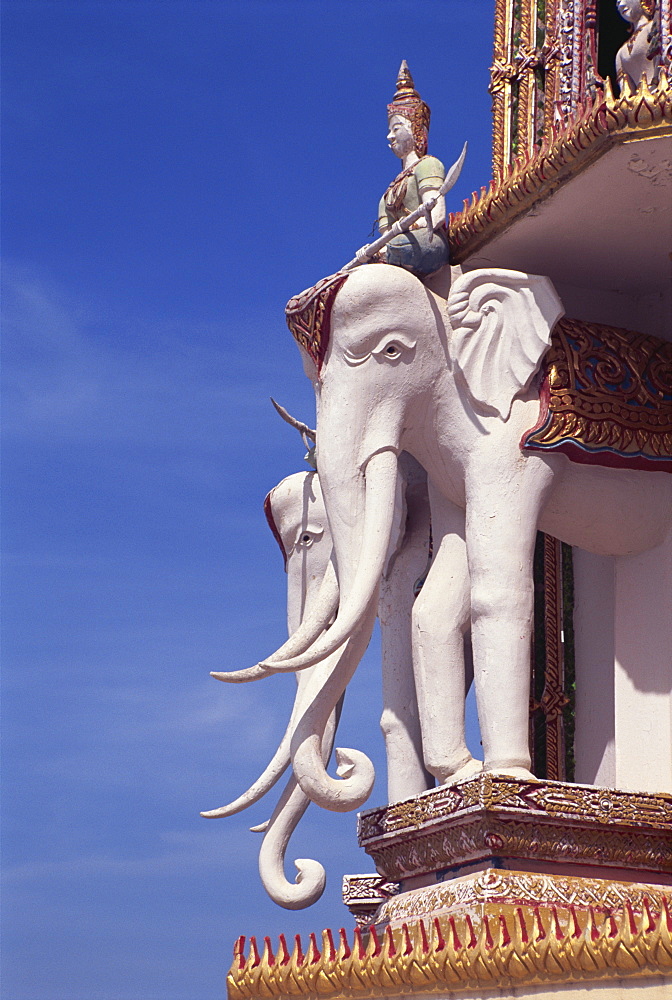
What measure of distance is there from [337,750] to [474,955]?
61.9 inches

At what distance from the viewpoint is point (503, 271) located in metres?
8.34

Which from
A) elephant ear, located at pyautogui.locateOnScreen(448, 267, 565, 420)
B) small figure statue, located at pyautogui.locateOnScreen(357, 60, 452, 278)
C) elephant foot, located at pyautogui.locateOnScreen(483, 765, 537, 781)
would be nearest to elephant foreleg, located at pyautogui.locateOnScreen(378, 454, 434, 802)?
elephant foot, located at pyautogui.locateOnScreen(483, 765, 537, 781)

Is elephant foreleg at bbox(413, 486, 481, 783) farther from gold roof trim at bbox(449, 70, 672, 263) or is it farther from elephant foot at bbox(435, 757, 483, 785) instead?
gold roof trim at bbox(449, 70, 672, 263)

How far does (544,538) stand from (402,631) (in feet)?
2.92

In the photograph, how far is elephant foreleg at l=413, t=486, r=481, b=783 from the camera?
8.21 metres

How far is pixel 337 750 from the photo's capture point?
25.8 feet

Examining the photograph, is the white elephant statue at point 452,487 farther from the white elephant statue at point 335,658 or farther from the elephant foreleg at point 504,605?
the white elephant statue at point 335,658

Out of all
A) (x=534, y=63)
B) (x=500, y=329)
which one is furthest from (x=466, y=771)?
(x=534, y=63)

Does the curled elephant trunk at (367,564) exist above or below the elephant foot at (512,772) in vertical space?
above

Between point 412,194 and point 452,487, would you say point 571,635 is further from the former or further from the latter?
point 412,194

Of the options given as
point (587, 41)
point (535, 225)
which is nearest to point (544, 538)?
point (535, 225)

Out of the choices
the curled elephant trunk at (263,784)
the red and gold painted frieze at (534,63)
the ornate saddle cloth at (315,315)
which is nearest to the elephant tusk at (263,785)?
the curled elephant trunk at (263,784)

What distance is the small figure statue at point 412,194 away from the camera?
329 inches

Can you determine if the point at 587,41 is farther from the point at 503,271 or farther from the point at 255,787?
the point at 255,787
